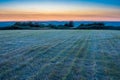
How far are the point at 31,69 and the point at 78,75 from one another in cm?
153

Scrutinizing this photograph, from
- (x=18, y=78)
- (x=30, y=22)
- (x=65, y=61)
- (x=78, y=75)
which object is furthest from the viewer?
(x=30, y=22)

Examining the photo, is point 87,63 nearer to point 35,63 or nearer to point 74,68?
point 74,68

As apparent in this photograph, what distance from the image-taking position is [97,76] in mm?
6539

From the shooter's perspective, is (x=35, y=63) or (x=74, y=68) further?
(x=35, y=63)

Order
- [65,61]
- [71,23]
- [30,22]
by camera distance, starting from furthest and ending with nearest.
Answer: [71,23]
[30,22]
[65,61]

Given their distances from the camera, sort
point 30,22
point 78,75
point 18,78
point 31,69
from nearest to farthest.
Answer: point 18,78 → point 78,75 → point 31,69 → point 30,22

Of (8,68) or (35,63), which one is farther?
(35,63)

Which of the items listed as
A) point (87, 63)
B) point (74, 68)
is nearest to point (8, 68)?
point (74, 68)

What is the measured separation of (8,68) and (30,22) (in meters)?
47.8

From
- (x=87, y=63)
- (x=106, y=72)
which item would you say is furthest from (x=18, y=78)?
(x=87, y=63)

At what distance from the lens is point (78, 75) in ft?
21.5

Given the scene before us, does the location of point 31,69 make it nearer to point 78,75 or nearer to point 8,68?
point 8,68

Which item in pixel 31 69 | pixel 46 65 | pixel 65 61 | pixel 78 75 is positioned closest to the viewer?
pixel 78 75

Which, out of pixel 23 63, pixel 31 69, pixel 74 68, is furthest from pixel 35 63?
pixel 74 68
